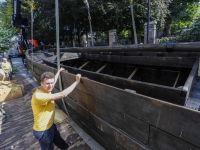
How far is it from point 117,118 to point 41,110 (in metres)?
1.23

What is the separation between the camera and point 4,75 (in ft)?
22.0

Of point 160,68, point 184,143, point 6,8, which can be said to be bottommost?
point 184,143

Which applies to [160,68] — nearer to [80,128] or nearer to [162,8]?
[80,128]

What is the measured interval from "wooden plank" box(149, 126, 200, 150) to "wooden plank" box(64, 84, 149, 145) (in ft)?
0.23

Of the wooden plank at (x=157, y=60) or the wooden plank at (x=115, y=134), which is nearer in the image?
the wooden plank at (x=115, y=134)

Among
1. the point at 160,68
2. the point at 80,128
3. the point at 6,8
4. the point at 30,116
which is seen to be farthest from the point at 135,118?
the point at 6,8

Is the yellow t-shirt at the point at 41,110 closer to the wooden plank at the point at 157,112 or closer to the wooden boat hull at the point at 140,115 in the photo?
the wooden boat hull at the point at 140,115

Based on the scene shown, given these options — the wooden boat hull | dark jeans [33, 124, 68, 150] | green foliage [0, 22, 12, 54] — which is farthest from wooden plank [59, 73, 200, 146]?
green foliage [0, 22, 12, 54]

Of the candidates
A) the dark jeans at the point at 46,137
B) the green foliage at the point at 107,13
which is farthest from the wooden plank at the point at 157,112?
the green foliage at the point at 107,13

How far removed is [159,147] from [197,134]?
43cm

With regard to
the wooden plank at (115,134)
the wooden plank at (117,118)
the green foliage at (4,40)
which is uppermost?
the green foliage at (4,40)

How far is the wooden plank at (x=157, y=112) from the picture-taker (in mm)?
948

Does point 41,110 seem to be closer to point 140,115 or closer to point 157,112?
point 140,115

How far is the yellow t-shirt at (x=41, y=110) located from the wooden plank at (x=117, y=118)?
616 mm
